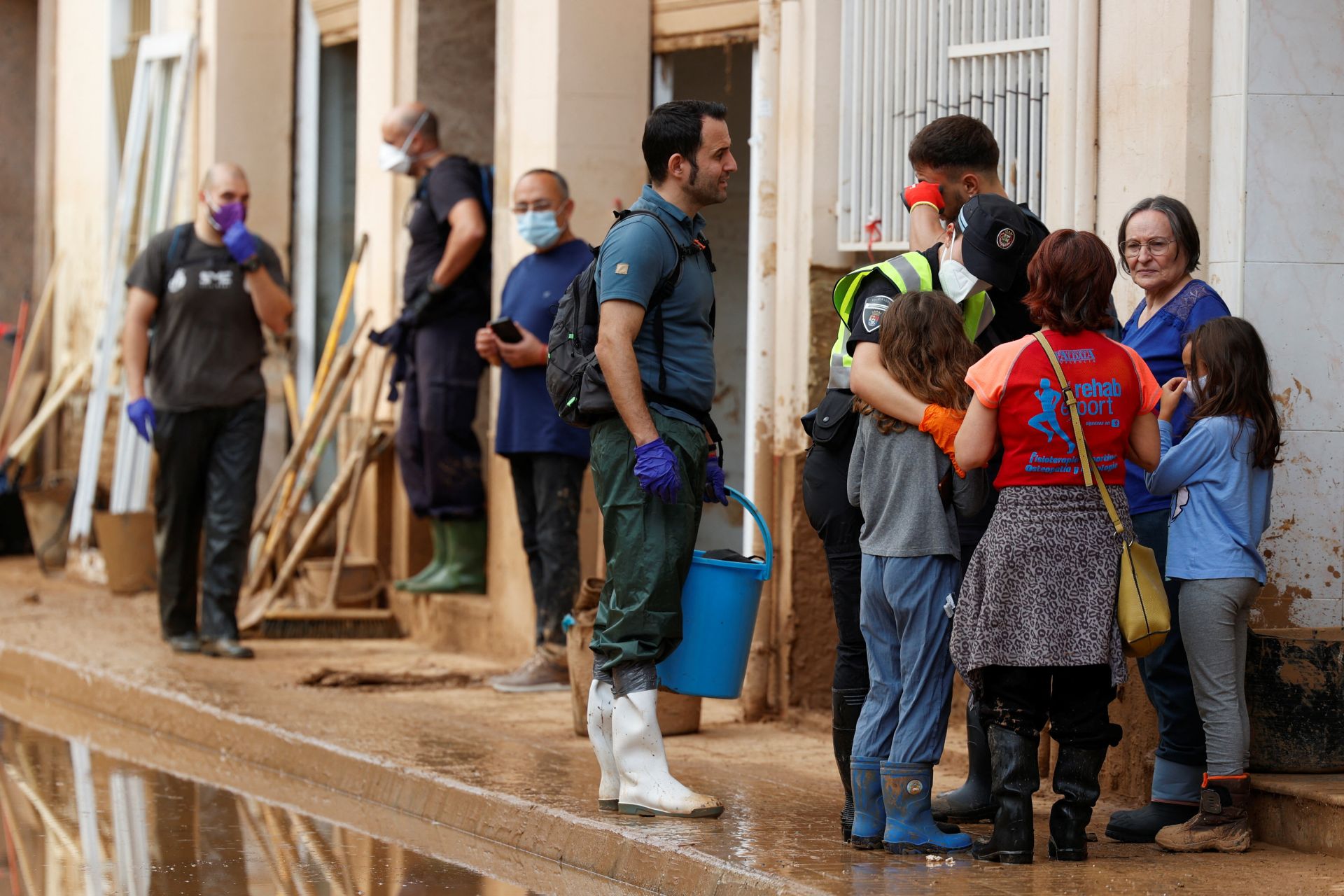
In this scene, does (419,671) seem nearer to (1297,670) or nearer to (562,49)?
(562,49)

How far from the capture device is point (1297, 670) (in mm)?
5312

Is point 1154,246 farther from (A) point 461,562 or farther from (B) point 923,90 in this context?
(A) point 461,562

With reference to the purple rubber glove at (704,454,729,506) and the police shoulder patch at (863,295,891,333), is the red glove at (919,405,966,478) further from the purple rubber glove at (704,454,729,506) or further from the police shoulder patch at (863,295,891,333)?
the purple rubber glove at (704,454,729,506)

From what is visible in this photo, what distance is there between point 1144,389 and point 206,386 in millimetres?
5257

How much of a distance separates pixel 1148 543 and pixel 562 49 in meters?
4.19

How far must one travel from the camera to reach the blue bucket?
17.5 feet

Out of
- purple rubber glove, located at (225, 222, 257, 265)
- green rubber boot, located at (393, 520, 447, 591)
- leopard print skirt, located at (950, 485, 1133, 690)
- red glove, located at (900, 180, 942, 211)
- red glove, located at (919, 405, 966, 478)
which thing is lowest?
green rubber boot, located at (393, 520, 447, 591)

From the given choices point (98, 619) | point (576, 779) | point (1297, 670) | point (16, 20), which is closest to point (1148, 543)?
point (1297, 670)

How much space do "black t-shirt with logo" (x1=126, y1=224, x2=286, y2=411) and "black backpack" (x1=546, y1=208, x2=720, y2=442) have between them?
3816 millimetres

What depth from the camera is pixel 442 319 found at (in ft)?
30.0

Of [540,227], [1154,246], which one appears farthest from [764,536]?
[540,227]

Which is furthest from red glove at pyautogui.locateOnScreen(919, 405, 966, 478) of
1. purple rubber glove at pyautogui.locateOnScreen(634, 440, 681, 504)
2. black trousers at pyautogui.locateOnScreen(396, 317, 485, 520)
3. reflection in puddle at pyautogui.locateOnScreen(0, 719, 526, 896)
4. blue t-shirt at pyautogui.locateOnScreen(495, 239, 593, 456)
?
black trousers at pyautogui.locateOnScreen(396, 317, 485, 520)

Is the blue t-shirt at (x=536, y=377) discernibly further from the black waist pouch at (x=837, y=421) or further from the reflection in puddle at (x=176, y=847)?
the black waist pouch at (x=837, y=421)

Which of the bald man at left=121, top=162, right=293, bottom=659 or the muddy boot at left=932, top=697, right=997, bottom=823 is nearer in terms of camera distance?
the muddy boot at left=932, top=697, right=997, bottom=823
